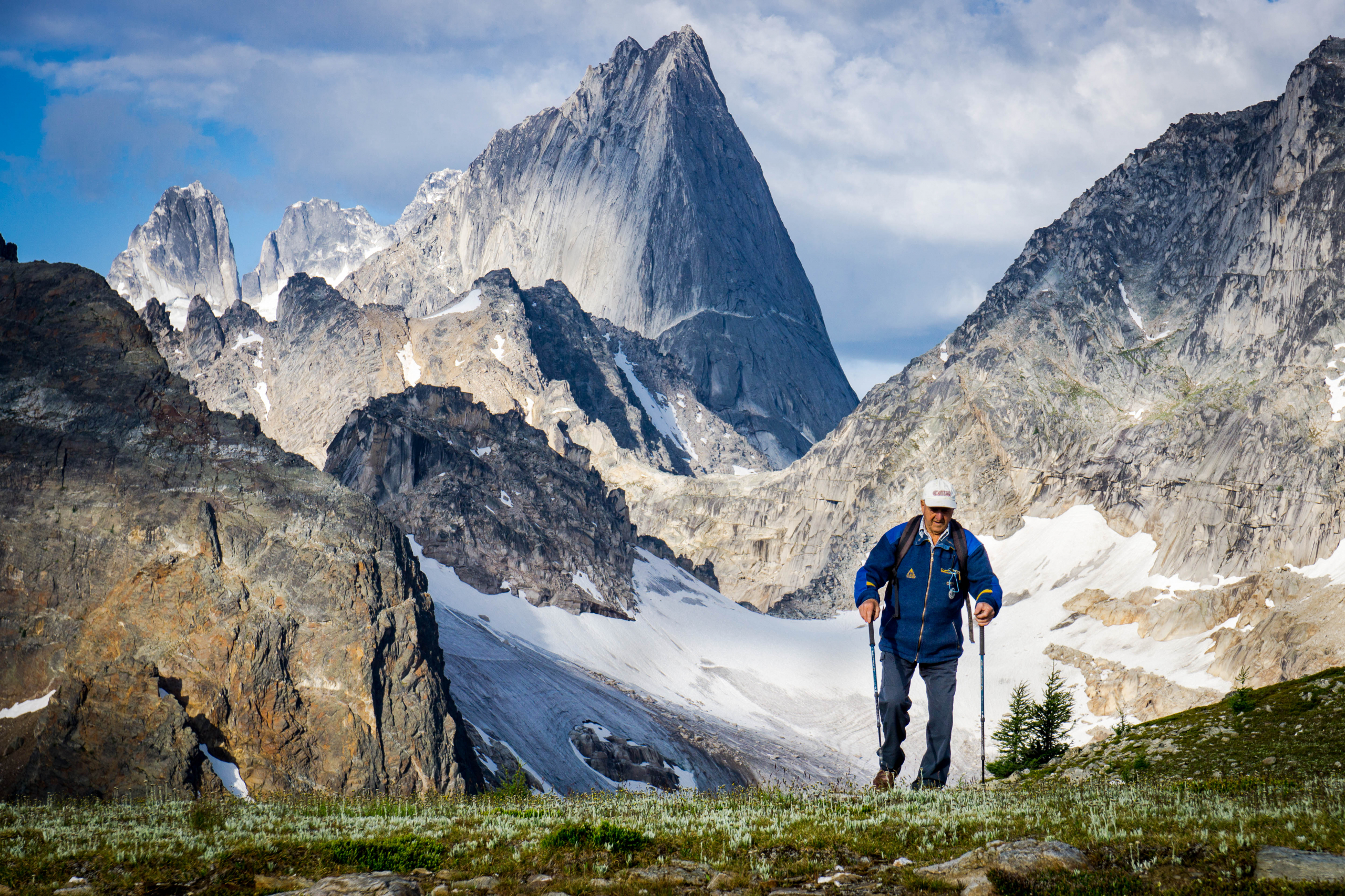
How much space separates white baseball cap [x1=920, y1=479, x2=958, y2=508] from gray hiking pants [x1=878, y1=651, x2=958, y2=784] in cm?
228

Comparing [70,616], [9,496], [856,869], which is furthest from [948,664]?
[9,496]

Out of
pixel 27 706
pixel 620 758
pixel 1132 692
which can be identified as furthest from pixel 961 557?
pixel 1132 692

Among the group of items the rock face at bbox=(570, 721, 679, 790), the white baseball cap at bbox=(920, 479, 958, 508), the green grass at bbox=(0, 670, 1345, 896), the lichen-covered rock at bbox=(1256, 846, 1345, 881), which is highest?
the white baseball cap at bbox=(920, 479, 958, 508)

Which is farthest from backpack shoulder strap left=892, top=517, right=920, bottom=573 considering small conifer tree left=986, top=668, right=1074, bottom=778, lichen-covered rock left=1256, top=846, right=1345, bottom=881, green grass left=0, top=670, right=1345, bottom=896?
small conifer tree left=986, top=668, right=1074, bottom=778

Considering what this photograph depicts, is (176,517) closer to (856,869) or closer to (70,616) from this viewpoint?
(70,616)

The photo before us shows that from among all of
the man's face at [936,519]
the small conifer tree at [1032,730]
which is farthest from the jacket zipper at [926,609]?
the small conifer tree at [1032,730]

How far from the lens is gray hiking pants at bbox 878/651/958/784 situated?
15.5m

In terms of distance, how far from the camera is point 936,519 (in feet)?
50.4

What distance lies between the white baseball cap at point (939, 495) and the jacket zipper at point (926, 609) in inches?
29.4

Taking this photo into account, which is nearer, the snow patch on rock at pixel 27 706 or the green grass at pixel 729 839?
the green grass at pixel 729 839

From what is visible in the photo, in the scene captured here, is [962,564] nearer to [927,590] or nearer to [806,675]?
[927,590]

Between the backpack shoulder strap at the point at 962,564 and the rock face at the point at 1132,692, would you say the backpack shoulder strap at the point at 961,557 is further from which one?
the rock face at the point at 1132,692

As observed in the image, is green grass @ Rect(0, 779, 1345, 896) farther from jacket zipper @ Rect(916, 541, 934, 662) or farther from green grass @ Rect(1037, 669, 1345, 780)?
green grass @ Rect(1037, 669, 1345, 780)

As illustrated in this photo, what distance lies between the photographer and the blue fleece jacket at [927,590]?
50.7 feet
